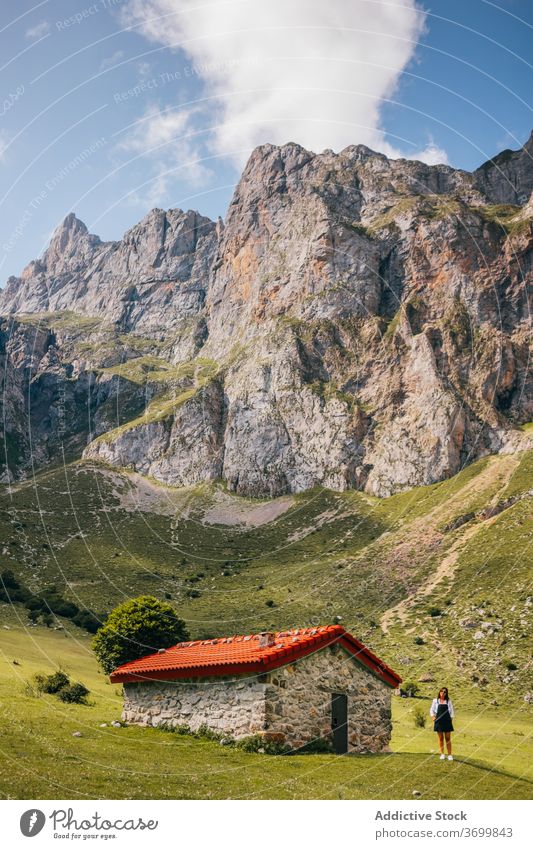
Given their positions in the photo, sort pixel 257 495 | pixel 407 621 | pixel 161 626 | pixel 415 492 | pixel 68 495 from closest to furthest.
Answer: pixel 161 626, pixel 407 621, pixel 415 492, pixel 68 495, pixel 257 495

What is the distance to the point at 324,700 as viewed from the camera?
23844mm

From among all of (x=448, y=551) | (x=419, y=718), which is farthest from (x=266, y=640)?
(x=448, y=551)

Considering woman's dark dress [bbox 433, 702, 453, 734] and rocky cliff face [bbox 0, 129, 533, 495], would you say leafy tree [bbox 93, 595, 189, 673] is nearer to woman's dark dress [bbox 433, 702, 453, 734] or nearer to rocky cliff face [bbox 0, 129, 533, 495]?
woman's dark dress [bbox 433, 702, 453, 734]

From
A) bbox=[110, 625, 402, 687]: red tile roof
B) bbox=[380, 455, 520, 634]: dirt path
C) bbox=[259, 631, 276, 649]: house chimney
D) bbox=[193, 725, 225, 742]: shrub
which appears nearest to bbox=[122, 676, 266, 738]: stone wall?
bbox=[193, 725, 225, 742]: shrub

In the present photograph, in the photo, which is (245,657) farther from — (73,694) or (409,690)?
(409,690)

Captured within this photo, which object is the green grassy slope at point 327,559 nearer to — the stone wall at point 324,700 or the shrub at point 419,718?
the shrub at point 419,718

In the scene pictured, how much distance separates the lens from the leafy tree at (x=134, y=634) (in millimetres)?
48250

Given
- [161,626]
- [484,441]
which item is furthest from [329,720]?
[484,441]

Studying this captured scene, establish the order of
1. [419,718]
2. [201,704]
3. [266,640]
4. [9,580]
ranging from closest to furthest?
[201,704] → [266,640] → [419,718] → [9,580]

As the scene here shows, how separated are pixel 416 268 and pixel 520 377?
44.4m

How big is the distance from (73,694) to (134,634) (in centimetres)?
1766

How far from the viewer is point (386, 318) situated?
181m

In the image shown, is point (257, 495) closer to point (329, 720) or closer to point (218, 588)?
point (218, 588)

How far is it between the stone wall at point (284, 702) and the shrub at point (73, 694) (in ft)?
16.8
